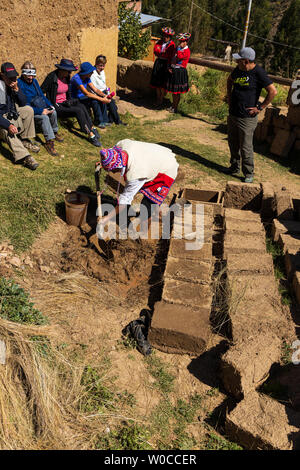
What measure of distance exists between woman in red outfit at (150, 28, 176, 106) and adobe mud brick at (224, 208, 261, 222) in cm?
583

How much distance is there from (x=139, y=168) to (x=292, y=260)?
205 cm

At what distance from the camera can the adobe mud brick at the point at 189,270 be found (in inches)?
171

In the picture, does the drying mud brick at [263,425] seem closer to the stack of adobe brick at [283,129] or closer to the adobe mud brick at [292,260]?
the adobe mud brick at [292,260]

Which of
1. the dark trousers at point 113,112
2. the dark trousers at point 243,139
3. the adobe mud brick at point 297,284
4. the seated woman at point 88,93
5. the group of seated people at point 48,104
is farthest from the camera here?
the dark trousers at point 113,112

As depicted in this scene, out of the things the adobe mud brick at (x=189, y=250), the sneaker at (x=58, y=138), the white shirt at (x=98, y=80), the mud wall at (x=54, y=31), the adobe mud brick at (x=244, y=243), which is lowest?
the adobe mud brick at (x=189, y=250)

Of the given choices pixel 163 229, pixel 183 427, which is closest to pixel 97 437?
pixel 183 427

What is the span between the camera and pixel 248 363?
3.37 meters

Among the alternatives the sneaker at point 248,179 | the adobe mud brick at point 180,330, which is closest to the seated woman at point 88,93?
the sneaker at point 248,179

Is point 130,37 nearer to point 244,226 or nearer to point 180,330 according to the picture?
point 244,226

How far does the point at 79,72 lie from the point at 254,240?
474 centimetres

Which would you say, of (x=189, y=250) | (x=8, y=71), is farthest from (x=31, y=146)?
(x=189, y=250)

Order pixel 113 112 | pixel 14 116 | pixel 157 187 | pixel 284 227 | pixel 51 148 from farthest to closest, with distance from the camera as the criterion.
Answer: pixel 113 112, pixel 51 148, pixel 14 116, pixel 284 227, pixel 157 187

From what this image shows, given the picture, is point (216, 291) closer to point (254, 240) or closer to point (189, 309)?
point (189, 309)

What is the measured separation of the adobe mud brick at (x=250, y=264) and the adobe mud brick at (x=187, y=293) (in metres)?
0.42
